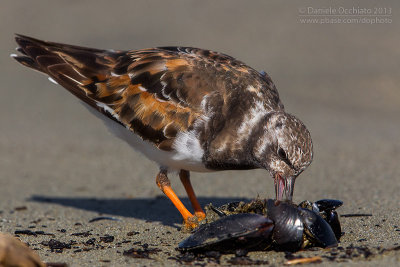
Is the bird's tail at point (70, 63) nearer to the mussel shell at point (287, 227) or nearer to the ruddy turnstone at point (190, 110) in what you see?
the ruddy turnstone at point (190, 110)

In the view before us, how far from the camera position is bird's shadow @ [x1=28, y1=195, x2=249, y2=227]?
5643 millimetres

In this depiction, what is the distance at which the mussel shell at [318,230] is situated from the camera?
12.9ft

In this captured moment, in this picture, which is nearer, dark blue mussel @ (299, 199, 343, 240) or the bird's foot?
dark blue mussel @ (299, 199, 343, 240)

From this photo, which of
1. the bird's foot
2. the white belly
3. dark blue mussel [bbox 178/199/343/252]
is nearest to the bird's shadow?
the bird's foot

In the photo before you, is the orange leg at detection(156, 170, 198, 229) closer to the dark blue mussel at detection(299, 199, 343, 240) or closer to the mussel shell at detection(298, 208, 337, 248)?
the dark blue mussel at detection(299, 199, 343, 240)

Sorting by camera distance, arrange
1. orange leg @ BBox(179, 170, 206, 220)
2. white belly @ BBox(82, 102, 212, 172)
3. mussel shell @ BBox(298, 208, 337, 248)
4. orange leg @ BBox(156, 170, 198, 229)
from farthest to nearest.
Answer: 1. orange leg @ BBox(179, 170, 206, 220)
2. orange leg @ BBox(156, 170, 198, 229)
3. white belly @ BBox(82, 102, 212, 172)
4. mussel shell @ BBox(298, 208, 337, 248)

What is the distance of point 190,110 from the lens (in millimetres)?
4848

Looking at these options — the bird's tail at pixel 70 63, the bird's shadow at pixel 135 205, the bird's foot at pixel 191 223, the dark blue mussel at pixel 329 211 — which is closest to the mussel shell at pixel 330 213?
the dark blue mussel at pixel 329 211

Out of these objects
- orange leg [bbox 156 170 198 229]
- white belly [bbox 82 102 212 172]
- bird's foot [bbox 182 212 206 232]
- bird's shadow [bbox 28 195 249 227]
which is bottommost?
bird's shadow [bbox 28 195 249 227]

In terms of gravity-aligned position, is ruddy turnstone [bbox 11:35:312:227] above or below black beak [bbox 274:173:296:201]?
above

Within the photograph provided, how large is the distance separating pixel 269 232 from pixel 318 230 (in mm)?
351

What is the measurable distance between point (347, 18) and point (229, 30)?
2.38 m

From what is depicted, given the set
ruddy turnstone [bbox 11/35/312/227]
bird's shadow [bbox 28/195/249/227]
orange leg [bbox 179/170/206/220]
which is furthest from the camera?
bird's shadow [bbox 28/195/249/227]

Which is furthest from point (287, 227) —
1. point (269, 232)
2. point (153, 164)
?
point (153, 164)
